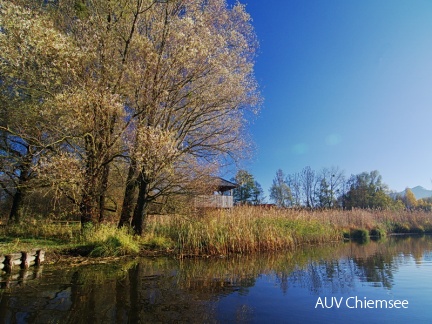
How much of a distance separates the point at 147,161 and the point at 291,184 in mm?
58122

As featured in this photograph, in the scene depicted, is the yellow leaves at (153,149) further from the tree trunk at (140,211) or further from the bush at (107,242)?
the bush at (107,242)

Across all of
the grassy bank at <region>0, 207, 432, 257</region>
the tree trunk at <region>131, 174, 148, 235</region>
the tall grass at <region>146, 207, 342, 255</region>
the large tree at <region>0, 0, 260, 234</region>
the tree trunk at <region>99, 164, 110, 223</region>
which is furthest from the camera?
the tree trunk at <region>131, 174, 148, 235</region>

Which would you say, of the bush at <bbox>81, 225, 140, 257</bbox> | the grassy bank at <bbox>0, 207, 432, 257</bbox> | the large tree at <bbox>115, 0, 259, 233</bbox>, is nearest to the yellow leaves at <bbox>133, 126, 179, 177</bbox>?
the large tree at <bbox>115, 0, 259, 233</bbox>

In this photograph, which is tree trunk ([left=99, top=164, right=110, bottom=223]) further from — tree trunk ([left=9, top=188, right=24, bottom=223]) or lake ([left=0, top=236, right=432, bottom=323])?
tree trunk ([left=9, top=188, right=24, bottom=223])

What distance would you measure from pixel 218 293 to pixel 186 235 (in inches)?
281

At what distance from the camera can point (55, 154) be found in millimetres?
11359

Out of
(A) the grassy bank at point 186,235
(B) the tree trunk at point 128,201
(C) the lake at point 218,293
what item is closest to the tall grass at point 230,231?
(A) the grassy bank at point 186,235

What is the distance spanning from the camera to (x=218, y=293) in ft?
22.8

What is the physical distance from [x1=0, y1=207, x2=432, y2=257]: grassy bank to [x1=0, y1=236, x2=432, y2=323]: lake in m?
2.00

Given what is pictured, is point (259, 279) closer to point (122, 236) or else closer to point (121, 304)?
point (121, 304)

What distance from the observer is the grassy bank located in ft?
38.9

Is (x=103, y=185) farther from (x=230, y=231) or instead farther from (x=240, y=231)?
(x=240, y=231)

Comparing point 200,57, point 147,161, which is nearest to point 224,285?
point 147,161

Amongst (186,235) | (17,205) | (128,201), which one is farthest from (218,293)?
(17,205)
